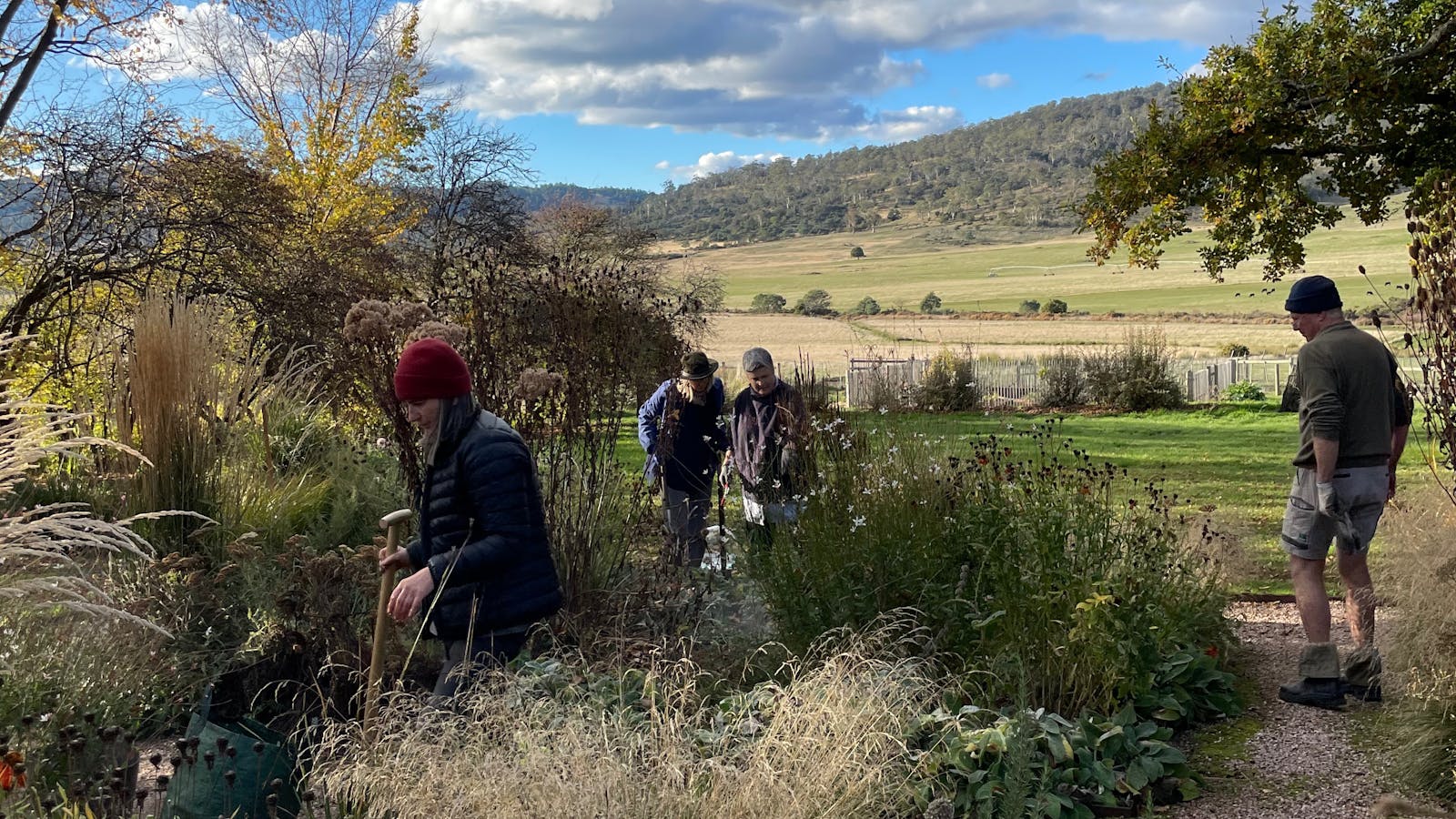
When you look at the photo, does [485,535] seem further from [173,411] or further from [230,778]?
[173,411]

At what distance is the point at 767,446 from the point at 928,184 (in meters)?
184

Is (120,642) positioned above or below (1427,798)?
above

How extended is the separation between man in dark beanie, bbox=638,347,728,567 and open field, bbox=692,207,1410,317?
174 feet

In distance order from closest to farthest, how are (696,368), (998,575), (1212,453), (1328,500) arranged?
(998,575) < (1328,500) < (696,368) < (1212,453)

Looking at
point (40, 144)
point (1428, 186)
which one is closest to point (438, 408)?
point (1428, 186)

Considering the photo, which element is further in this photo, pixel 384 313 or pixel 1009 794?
pixel 384 313

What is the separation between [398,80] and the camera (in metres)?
18.2

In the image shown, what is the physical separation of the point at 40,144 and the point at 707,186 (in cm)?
17362

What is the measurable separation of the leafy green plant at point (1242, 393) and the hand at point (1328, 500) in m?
19.7

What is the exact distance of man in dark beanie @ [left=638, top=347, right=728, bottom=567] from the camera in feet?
22.2

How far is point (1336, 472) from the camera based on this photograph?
508 cm

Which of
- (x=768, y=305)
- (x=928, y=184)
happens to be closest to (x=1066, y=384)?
(x=768, y=305)

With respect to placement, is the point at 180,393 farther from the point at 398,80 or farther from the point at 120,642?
the point at 398,80

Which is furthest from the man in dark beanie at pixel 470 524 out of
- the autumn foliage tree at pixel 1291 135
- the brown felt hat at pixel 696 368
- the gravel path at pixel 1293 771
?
the autumn foliage tree at pixel 1291 135
